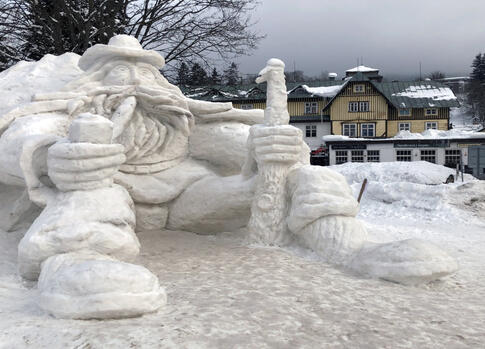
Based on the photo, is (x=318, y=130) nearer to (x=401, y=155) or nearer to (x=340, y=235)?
(x=401, y=155)

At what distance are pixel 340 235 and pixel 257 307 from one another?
81 cm

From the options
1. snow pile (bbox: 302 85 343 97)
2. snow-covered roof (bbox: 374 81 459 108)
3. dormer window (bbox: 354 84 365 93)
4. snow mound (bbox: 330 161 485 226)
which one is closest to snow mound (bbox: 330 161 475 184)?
snow mound (bbox: 330 161 485 226)

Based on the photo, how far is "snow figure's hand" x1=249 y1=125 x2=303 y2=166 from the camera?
250cm

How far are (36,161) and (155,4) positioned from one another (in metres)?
7.07

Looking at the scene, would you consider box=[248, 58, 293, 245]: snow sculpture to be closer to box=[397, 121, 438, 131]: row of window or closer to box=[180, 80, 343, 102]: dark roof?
box=[180, 80, 343, 102]: dark roof

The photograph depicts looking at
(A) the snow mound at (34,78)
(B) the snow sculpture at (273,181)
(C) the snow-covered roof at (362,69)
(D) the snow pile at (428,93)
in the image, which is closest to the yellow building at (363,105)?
(D) the snow pile at (428,93)

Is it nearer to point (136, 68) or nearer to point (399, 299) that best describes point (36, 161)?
point (136, 68)

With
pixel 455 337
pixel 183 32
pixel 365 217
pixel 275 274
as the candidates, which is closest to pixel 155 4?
pixel 183 32

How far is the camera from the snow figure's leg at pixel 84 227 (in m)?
1.67

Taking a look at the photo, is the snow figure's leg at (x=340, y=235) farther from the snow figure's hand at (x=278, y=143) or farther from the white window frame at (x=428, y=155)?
the white window frame at (x=428, y=155)

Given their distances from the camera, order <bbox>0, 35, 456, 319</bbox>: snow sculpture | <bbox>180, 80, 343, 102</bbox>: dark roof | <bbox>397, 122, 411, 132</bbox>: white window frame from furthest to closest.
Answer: <bbox>397, 122, 411, 132</bbox>: white window frame, <bbox>180, 80, 343, 102</bbox>: dark roof, <bbox>0, 35, 456, 319</bbox>: snow sculpture

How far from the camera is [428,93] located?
2353 cm

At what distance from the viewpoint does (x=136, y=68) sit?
3053mm

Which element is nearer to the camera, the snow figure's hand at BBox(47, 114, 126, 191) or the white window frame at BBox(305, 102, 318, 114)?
the snow figure's hand at BBox(47, 114, 126, 191)
